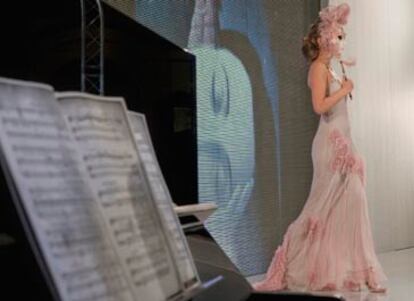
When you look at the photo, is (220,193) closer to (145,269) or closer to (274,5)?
(274,5)

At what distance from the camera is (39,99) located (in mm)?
525

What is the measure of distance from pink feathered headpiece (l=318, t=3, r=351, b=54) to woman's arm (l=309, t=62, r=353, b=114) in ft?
0.49

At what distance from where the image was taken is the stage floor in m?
3.86

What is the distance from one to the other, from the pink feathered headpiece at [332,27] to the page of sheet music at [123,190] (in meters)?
3.89

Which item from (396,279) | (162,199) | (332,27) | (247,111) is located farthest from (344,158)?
(162,199)

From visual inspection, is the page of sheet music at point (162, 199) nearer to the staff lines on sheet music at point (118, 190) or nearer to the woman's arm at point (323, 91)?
the staff lines on sheet music at point (118, 190)

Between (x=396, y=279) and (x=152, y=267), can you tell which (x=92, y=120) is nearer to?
(x=152, y=267)

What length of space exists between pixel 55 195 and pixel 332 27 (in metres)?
4.20

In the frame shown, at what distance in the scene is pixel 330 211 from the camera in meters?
4.38

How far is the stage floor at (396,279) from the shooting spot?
152 inches

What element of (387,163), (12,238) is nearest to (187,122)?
(12,238)

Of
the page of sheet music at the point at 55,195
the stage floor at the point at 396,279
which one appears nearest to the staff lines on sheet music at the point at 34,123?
the page of sheet music at the point at 55,195

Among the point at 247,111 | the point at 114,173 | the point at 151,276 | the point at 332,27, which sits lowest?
the point at 151,276

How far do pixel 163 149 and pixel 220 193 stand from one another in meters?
3.52
